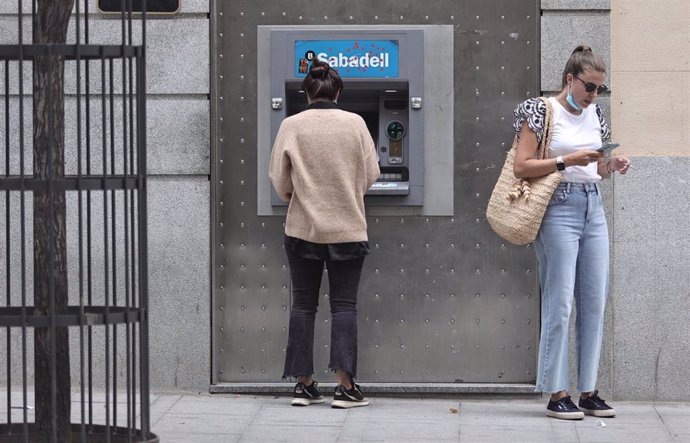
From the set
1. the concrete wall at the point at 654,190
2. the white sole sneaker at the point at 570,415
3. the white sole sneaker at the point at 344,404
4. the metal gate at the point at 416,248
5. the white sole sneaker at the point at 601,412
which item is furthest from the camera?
the metal gate at the point at 416,248

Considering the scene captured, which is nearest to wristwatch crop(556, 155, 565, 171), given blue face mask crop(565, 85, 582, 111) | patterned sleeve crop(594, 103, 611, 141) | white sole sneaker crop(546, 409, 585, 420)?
blue face mask crop(565, 85, 582, 111)

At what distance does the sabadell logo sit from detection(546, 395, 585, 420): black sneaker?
207 cm

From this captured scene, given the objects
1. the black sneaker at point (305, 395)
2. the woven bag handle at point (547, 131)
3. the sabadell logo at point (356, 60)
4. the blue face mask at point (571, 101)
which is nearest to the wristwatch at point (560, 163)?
the woven bag handle at point (547, 131)

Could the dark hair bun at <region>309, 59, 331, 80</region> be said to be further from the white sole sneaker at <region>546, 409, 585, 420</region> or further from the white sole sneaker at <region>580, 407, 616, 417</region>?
the white sole sneaker at <region>580, 407, 616, 417</region>

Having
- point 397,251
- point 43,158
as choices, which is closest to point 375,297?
point 397,251

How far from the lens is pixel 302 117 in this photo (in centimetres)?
664

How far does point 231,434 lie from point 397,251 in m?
1.66

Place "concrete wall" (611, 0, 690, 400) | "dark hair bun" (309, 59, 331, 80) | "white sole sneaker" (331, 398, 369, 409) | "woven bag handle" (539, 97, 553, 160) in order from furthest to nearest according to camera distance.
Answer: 1. "concrete wall" (611, 0, 690, 400)
2. "white sole sneaker" (331, 398, 369, 409)
3. "dark hair bun" (309, 59, 331, 80)
4. "woven bag handle" (539, 97, 553, 160)

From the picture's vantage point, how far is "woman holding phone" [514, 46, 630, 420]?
6.29 meters

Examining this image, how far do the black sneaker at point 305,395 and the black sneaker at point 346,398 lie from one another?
117mm

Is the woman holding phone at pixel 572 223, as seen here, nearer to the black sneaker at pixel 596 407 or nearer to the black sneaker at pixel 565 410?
the black sneaker at pixel 565 410

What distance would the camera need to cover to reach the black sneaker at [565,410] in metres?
6.43

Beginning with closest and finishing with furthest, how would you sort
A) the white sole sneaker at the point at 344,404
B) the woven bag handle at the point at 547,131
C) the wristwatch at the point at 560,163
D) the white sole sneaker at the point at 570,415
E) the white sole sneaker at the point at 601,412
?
1. the wristwatch at the point at 560,163
2. the woven bag handle at the point at 547,131
3. the white sole sneaker at the point at 570,415
4. the white sole sneaker at the point at 601,412
5. the white sole sneaker at the point at 344,404

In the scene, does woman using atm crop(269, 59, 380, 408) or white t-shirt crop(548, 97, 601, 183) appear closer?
white t-shirt crop(548, 97, 601, 183)
